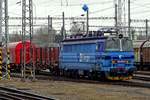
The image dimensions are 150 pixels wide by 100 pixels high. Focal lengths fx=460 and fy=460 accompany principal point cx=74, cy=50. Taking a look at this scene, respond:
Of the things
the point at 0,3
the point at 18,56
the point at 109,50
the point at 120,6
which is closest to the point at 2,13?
the point at 0,3

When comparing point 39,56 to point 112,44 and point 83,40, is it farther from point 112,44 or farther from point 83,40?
point 112,44

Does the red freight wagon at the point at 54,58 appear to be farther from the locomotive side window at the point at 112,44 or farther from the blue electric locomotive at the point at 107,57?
the locomotive side window at the point at 112,44

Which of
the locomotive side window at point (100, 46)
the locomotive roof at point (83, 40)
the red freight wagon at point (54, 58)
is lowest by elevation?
the red freight wagon at point (54, 58)

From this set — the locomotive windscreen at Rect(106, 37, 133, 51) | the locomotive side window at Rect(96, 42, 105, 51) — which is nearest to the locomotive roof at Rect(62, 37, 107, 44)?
the locomotive side window at Rect(96, 42, 105, 51)

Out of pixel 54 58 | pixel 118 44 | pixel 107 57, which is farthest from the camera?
pixel 54 58

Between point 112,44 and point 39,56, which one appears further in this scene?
point 39,56

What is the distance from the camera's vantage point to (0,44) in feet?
109

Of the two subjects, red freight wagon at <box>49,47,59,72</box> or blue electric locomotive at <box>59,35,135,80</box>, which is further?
red freight wagon at <box>49,47,59,72</box>

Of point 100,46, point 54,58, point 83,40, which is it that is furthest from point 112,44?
point 54,58

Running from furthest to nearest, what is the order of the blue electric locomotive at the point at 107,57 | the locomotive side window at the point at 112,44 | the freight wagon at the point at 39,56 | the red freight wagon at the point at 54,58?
the freight wagon at the point at 39,56, the red freight wagon at the point at 54,58, the locomotive side window at the point at 112,44, the blue electric locomotive at the point at 107,57

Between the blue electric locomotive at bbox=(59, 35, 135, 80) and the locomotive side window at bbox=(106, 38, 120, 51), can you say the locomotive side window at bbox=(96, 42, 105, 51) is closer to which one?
the blue electric locomotive at bbox=(59, 35, 135, 80)

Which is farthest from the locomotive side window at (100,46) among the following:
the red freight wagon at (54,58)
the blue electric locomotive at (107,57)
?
the red freight wagon at (54,58)

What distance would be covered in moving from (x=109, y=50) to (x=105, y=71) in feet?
4.67

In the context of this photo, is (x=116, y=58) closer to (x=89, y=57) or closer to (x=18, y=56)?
(x=89, y=57)
